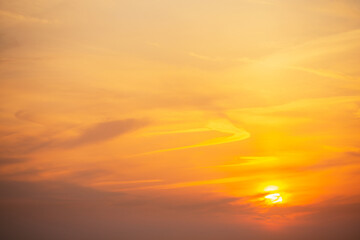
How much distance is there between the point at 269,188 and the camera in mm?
31250
